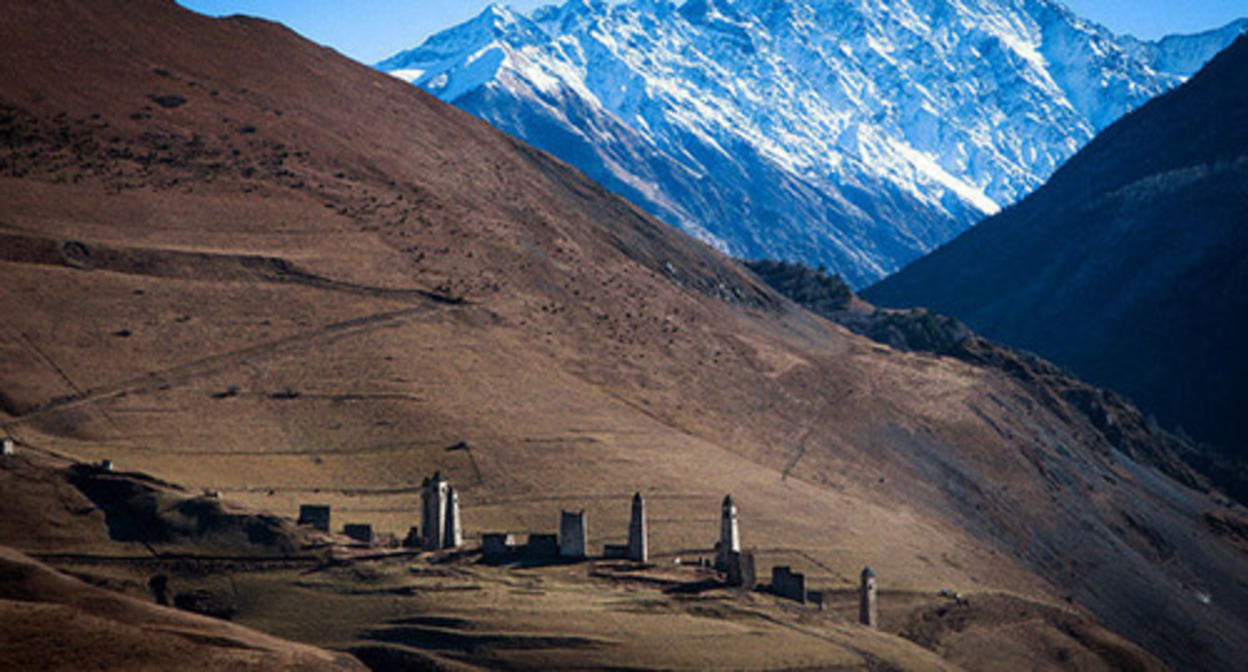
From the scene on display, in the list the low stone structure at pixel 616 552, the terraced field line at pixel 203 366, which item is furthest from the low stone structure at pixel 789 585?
the terraced field line at pixel 203 366

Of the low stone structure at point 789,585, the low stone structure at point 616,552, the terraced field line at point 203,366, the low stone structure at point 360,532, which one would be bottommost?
the low stone structure at point 789,585

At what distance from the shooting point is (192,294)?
94.7 m

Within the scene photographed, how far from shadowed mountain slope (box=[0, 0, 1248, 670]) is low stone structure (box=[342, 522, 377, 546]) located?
7329 millimetres

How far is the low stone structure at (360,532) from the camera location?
189ft

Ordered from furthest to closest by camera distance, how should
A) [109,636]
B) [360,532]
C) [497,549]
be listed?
[360,532]
[497,549]
[109,636]

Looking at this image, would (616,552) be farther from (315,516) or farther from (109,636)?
(109,636)

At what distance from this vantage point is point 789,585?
58.9 metres

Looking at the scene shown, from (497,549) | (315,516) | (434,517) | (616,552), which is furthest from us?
(616,552)

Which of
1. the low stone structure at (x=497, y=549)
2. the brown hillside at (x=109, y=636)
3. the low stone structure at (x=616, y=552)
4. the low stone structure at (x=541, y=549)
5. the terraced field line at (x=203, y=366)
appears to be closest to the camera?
the brown hillside at (x=109, y=636)

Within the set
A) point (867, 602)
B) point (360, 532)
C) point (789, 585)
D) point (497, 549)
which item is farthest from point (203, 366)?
point (867, 602)

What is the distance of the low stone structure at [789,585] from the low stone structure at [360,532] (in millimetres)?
18274

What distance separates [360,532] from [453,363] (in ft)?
128

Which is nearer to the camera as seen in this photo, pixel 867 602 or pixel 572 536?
pixel 572 536

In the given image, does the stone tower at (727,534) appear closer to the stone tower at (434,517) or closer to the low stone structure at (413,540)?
the stone tower at (434,517)
